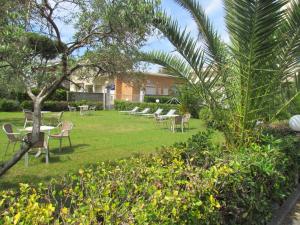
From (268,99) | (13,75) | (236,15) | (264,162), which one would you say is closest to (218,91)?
(268,99)

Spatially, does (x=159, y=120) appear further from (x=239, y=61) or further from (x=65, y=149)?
(x=239, y=61)

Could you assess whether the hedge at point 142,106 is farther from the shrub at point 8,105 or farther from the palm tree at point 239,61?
the palm tree at point 239,61

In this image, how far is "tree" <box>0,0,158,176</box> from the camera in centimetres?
382

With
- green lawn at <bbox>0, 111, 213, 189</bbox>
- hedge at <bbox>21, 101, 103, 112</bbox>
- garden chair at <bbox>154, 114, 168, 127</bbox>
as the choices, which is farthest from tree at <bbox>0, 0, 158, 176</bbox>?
hedge at <bbox>21, 101, 103, 112</bbox>

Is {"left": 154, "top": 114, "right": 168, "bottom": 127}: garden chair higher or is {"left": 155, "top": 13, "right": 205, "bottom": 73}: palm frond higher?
{"left": 155, "top": 13, "right": 205, "bottom": 73}: palm frond

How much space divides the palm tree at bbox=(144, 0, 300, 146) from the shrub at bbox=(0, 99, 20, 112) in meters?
21.5

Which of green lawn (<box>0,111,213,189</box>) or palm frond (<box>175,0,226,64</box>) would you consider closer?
palm frond (<box>175,0,226,64</box>)

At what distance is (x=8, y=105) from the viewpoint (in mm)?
25250

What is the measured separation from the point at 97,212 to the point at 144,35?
2.79 meters

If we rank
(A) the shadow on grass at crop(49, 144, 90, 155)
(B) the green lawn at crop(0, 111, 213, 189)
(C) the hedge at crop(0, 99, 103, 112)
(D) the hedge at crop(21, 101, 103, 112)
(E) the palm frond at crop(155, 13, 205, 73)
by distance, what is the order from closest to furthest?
1. (E) the palm frond at crop(155, 13, 205, 73)
2. (B) the green lawn at crop(0, 111, 213, 189)
3. (A) the shadow on grass at crop(49, 144, 90, 155)
4. (C) the hedge at crop(0, 99, 103, 112)
5. (D) the hedge at crop(21, 101, 103, 112)

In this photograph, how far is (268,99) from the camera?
6.15 meters

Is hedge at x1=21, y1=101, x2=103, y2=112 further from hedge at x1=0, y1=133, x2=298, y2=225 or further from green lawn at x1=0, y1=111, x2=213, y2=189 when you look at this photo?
hedge at x1=0, y1=133, x2=298, y2=225

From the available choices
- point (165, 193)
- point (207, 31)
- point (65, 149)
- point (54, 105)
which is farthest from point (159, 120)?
point (165, 193)

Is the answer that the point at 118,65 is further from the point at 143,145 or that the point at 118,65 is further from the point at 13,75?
the point at 143,145
